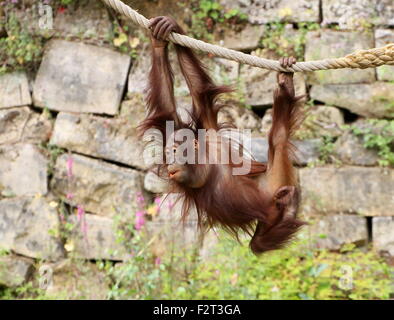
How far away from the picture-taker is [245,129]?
481 centimetres

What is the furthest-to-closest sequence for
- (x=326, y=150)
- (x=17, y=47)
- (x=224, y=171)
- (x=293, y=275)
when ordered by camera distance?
(x=17, y=47)
(x=326, y=150)
(x=293, y=275)
(x=224, y=171)

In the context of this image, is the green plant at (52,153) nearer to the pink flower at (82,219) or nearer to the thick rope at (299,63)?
the pink flower at (82,219)

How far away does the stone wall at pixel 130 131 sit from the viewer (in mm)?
4660

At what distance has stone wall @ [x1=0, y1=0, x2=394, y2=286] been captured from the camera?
466cm

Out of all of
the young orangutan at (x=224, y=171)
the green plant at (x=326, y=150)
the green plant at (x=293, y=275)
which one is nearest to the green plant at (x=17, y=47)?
the green plant at (x=293, y=275)

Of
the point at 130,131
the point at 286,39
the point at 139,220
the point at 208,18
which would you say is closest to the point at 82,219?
the point at 139,220

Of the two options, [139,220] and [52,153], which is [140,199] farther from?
[52,153]

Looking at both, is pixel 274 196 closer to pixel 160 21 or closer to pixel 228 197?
pixel 228 197

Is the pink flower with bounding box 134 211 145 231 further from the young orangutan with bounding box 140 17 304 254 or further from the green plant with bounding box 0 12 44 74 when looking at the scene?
the green plant with bounding box 0 12 44 74

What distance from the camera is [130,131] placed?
16.4 feet

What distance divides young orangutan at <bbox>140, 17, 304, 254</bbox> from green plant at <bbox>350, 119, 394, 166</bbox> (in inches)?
63.5

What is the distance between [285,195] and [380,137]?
1.84 metres

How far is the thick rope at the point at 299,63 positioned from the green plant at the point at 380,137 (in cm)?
209

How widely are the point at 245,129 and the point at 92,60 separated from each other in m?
1.46
